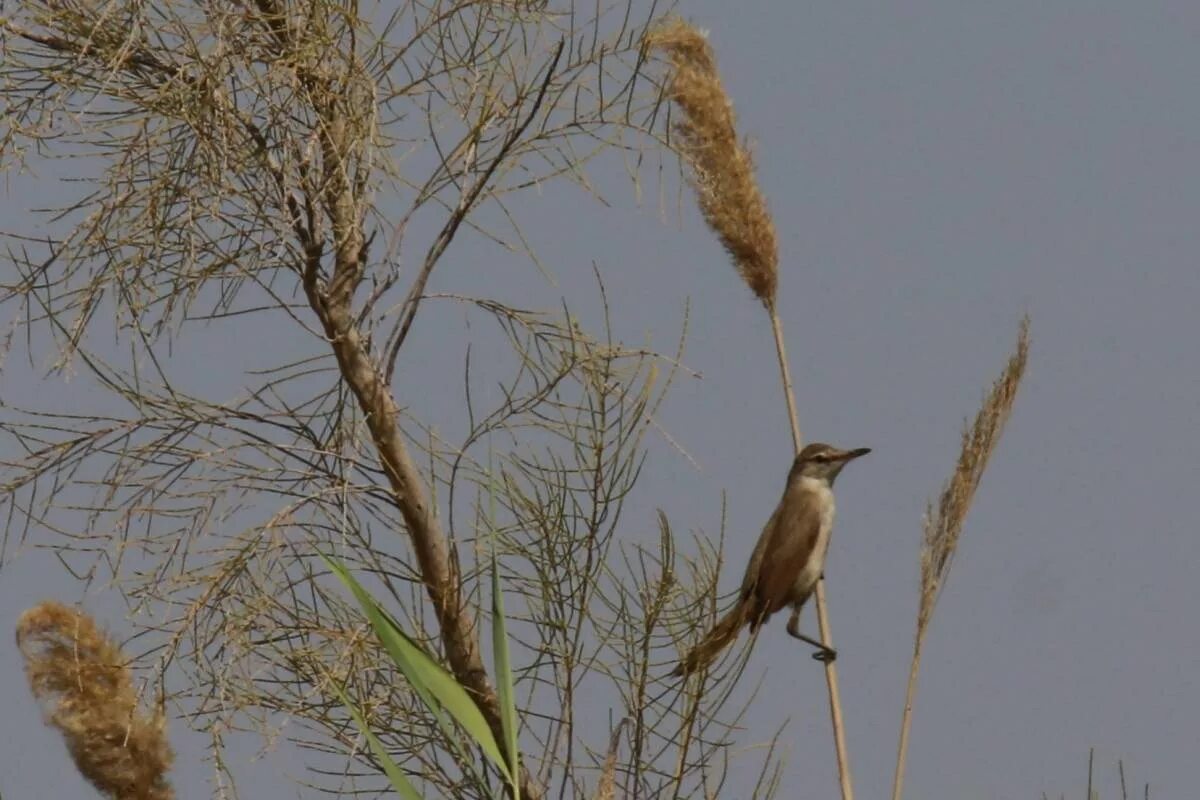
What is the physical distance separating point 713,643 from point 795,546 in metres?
1.18

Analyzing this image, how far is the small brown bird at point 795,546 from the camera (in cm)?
491

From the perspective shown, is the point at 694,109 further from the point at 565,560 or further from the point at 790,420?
the point at 565,560

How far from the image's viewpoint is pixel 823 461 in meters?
5.53

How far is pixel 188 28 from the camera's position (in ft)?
11.8

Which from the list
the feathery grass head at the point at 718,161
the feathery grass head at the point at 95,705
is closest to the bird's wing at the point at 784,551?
the feathery grass head at the point at 718,161

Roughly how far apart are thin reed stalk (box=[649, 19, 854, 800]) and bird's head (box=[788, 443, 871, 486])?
106 centimetres

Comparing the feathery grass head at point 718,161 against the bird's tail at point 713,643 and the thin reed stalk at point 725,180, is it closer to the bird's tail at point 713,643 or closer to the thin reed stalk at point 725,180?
the thin reed stalk at point 725,180

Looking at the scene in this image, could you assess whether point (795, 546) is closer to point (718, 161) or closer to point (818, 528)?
point (818, 528)

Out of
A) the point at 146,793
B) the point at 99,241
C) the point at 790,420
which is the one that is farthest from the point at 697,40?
the point at 146,793

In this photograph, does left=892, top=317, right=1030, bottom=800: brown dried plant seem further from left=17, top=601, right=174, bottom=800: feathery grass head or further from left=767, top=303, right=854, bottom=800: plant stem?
left=17, top=601, right=174, bottom=800: feathery grass head

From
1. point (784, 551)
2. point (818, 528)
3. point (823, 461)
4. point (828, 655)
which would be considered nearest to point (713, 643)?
point (828, 655)

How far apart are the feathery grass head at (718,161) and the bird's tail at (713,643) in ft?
2.72

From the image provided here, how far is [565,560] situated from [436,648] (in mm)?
422

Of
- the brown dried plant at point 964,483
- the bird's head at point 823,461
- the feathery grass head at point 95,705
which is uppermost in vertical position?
the bird's head at point 823,461
